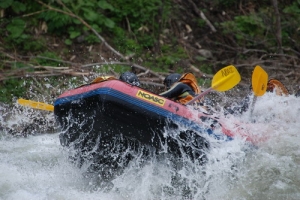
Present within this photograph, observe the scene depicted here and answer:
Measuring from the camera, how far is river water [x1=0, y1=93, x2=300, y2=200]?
5355 millimetres

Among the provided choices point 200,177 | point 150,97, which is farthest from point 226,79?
point 200,177

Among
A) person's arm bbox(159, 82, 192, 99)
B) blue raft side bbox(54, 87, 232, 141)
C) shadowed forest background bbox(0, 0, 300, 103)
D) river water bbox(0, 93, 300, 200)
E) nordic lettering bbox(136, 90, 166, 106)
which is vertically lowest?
river water bbox(0, 93, 300, 200)

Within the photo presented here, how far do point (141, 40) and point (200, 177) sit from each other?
15.0ft

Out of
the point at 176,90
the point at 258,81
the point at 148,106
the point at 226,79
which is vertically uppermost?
the point at 258,81

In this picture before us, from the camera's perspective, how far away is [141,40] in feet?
31.6

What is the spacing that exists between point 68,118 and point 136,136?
0.65m

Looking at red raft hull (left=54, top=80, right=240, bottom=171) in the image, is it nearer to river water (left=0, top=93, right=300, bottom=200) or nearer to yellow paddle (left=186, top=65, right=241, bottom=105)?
river water (left=0, top=93, right=300, bottom=200)

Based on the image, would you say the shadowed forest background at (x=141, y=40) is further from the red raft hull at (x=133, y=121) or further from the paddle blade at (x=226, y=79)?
the red raft hull at (x=133, y=121)

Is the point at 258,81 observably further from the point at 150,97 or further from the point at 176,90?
the point at 150,97

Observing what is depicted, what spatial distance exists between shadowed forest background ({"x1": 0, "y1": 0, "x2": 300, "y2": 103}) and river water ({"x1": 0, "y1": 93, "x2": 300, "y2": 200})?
7.38 ft

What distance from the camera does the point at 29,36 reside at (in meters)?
9.14

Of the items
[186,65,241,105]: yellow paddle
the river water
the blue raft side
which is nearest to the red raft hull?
the blue raft side

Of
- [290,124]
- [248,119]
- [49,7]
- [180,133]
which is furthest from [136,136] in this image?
[49,7]

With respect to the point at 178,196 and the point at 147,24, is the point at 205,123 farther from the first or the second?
the point at 147,24
